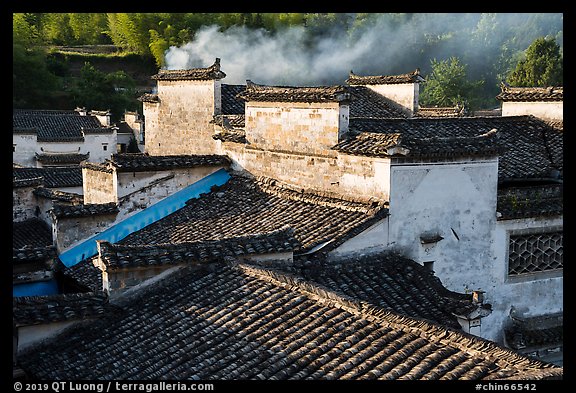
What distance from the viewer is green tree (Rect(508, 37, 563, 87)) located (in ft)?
153

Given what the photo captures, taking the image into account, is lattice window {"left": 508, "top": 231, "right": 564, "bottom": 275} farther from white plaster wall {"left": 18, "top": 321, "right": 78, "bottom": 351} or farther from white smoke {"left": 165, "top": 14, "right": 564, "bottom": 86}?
white smoke {"left": 165, "top": 14, "right": 564, "bottom": 86}

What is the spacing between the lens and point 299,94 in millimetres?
12398

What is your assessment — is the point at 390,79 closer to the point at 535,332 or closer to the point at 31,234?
the point at 535,332

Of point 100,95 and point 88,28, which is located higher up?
point 88,28

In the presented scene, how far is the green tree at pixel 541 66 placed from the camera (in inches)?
1838

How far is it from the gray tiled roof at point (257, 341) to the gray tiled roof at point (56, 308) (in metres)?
0.18

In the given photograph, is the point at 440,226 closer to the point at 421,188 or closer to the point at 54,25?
the point at 421,188

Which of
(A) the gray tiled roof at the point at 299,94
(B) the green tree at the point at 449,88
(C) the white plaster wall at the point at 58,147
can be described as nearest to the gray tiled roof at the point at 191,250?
(A) the gray tiled roof at the point at 299,94

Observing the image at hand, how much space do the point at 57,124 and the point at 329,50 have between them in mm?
30634

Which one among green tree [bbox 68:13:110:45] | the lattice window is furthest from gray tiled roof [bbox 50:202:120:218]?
green tree [bbox 68:13:110:45]

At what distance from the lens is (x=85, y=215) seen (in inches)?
494

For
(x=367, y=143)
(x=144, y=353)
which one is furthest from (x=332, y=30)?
(x=144, y=353)

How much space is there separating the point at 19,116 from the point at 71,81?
21087 millimetres

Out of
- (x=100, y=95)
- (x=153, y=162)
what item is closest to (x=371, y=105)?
(x=153, y=162)
